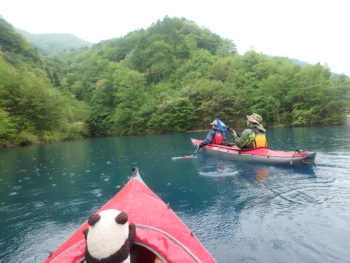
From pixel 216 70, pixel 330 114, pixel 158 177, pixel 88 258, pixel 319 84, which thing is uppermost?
pixel 216 70

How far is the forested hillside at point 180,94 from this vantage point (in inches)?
1069

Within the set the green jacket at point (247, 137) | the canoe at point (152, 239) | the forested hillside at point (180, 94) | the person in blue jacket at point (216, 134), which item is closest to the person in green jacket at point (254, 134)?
the green jacket at point (247, 137)

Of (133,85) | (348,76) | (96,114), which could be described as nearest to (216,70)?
(133,85)

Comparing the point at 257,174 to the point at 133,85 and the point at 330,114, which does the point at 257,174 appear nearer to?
the point at 330,114

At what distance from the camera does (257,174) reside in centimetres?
736

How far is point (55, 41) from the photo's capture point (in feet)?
395

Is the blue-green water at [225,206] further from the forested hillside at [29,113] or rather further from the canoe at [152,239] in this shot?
the forested hillside at [29,113]

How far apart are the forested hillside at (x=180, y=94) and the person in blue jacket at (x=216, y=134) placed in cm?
2027

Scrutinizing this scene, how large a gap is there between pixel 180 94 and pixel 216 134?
24.0 m

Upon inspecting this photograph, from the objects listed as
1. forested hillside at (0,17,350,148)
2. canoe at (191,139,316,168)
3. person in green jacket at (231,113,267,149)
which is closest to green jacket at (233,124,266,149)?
person in green jacket at (231,113,267,149)

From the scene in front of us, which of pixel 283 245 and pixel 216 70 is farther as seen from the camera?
pixel 216 70

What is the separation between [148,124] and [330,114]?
77.5 feet

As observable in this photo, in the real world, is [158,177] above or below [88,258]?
below

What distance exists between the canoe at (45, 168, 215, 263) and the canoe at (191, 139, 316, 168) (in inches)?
226
